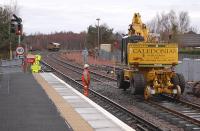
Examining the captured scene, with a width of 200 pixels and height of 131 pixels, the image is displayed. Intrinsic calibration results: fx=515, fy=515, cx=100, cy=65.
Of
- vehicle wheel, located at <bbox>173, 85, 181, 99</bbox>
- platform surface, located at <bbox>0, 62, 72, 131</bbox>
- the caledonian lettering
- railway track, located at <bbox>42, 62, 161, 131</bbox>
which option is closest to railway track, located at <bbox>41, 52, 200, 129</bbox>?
railway track, located at <bbox>42, 62, 161, 131</bbox>

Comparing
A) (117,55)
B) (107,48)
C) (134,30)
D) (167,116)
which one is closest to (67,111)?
(167,116)

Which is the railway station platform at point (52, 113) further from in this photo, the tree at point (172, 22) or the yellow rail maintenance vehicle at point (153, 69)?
the tree at point (172, 22)

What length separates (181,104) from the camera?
2191 centimetres

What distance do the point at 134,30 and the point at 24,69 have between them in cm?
1822

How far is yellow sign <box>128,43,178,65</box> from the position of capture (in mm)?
24361

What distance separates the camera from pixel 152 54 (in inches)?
965

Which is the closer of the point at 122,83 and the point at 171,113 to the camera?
the point at 171,113

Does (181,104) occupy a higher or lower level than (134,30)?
lower

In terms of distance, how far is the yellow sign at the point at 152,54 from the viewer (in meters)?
24.4

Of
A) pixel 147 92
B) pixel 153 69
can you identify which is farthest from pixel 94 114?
pixel 153 69

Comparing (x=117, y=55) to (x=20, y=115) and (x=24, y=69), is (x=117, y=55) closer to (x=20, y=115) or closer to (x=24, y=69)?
(x=24, y=69)

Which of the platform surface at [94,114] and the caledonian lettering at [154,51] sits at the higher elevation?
the caledonian lettering at [154,51]

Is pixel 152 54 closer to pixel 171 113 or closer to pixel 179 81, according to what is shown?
pixel 179 81

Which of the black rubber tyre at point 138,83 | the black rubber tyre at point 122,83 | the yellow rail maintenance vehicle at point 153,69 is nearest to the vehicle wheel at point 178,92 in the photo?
the yellow rail maintenance vehicle at point 153,69
